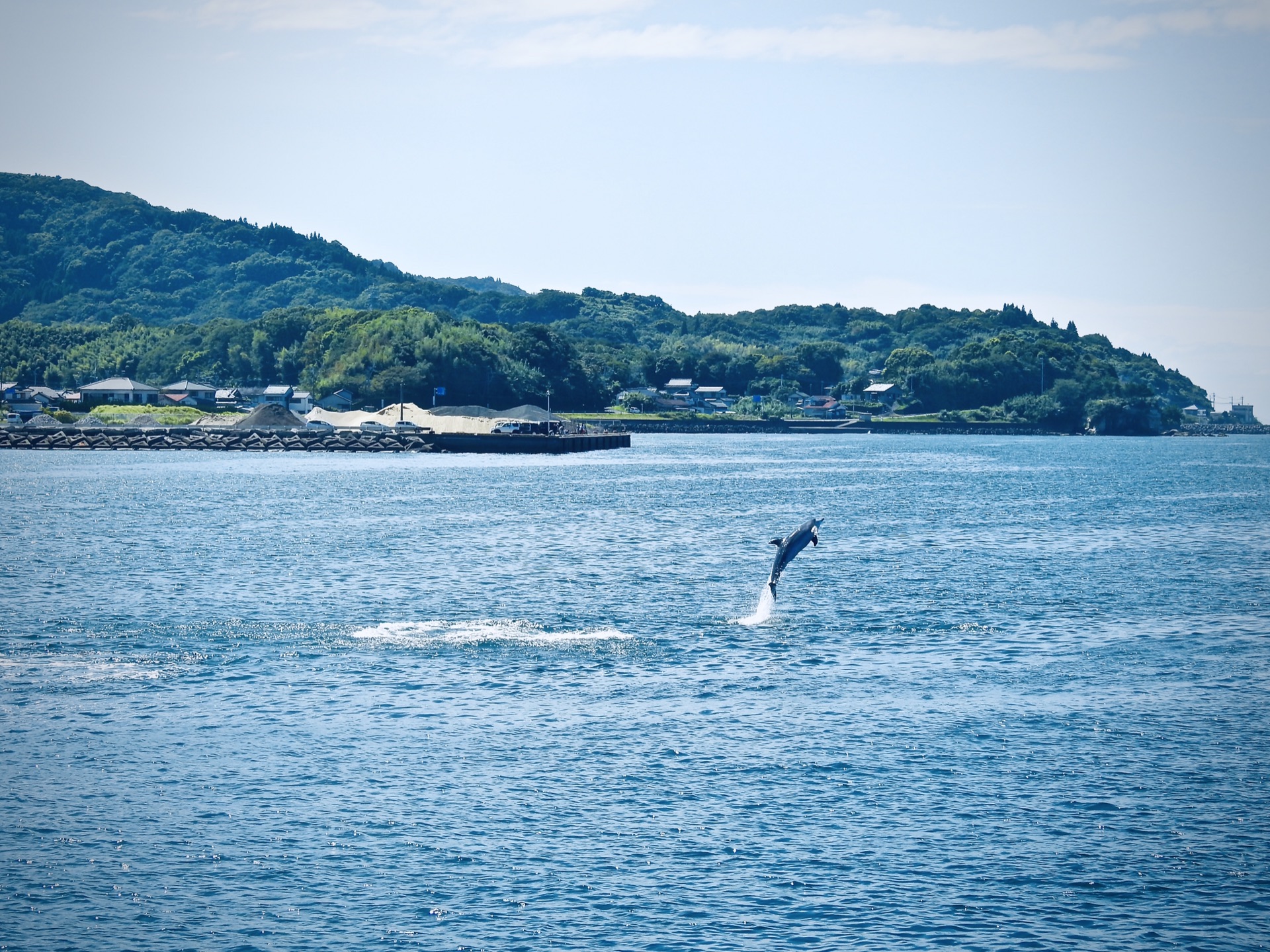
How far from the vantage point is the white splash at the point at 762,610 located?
49062mm

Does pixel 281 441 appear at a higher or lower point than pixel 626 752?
higher

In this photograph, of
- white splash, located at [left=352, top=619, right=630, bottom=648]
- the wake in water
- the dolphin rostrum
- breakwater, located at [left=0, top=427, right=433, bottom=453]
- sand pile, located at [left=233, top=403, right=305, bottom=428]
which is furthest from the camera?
sand pile, located at [left=233, top=403, right=305, bottom=428]

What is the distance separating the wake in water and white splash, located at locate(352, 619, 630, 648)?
5.31m

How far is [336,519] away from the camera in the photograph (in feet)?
287

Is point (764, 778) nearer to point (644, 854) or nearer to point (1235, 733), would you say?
point (644, 854)

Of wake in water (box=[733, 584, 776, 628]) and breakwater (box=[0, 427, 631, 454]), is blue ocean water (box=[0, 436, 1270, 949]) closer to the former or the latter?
wake in water (box=[733, 584, 776, 628])

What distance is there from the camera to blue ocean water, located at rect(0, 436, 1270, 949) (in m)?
22.9

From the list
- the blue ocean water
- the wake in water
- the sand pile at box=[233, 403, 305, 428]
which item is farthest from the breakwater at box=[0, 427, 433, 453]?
the wake in water

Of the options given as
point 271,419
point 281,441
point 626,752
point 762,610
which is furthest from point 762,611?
point 271,419

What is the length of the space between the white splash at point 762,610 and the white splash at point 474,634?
17.6 feet

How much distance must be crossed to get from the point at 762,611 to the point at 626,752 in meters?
20.2

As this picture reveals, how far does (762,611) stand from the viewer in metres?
51.1

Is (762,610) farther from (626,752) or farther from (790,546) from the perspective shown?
(626,752)

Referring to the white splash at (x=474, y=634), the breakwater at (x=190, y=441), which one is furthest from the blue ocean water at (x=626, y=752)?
the breakwater at (x=190, y=441)
